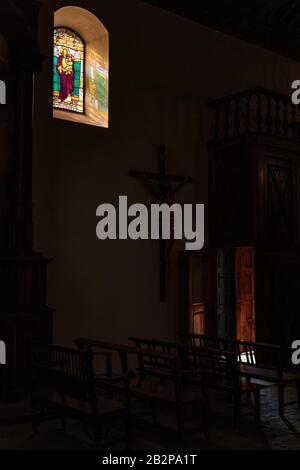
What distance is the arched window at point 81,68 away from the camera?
26.9 feet

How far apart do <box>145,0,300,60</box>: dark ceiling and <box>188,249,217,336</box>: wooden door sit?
12.8ft

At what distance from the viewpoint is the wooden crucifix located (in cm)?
848

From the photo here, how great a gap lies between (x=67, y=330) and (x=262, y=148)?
157 inches

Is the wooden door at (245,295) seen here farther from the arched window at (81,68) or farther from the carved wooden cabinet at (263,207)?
the arched window at (81,68)

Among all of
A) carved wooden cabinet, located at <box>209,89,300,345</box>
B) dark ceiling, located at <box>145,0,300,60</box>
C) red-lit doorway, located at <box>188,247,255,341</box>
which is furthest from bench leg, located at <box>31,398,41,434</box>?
dark ceiling, located at <box>145,0,300,60</box>

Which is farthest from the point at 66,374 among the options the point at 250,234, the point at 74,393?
the point at 250,234

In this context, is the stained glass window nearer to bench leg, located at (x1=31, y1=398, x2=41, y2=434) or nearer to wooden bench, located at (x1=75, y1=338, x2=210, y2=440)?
wooden bench, located at (x1=75, y1=338, x2=210, y2=440)

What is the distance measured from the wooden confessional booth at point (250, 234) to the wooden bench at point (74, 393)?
357cm

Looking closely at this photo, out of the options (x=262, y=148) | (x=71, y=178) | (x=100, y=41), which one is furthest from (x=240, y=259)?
(x=100, y=41)

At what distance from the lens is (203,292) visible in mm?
8750

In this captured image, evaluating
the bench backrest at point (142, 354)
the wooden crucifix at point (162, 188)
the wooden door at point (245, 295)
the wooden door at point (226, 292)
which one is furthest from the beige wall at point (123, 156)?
the bench backrest at point (142, 354)

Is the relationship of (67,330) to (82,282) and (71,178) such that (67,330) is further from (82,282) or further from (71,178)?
(71,178)

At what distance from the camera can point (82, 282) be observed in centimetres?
773

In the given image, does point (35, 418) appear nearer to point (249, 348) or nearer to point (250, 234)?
point (249, 348)
